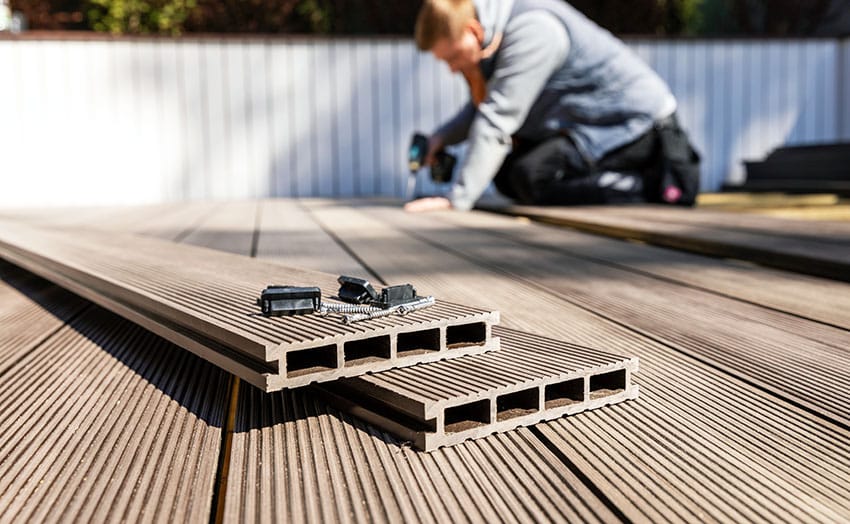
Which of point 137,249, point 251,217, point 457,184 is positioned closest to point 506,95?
point 457,184

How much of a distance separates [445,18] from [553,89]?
1.95 ft

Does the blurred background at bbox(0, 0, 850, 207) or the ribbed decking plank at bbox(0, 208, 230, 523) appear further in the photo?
the blurred background at bbox(0, 0, 850, 207)

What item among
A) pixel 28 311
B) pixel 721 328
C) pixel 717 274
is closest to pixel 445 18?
pixel 717 274

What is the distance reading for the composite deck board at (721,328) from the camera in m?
0.77

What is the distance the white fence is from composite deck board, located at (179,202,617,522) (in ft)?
17.4

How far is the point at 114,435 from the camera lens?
66 centimetres

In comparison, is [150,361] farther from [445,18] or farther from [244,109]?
[244,109]

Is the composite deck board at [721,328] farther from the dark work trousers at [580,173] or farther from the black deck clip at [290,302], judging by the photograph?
the dark work trousers at [580,173]

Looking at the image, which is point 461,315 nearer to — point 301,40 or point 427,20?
point 427,20

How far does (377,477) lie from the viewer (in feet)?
1.85

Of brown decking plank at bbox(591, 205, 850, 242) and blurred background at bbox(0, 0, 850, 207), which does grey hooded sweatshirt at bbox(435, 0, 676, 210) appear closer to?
brown decking plank at bbox(591, 205, 850, 242)

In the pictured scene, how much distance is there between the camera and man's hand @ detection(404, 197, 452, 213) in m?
3.31

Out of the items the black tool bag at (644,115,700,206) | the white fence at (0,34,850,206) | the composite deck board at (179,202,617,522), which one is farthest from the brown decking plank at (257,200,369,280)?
the white fence at (0,34,850,206)

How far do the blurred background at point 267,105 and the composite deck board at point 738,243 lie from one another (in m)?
3.58
